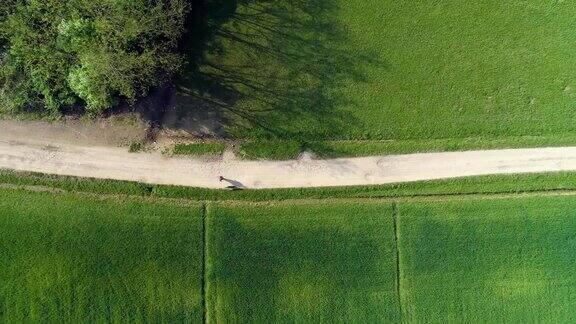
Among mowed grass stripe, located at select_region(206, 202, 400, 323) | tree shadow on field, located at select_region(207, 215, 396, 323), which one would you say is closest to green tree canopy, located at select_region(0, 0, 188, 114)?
mowed grass stripe, located at select_region(206, 202, 400, 323)

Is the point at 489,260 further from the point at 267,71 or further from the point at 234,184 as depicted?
the point at 267,71

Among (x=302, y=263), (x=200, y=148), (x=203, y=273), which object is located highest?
(x=200, y=148)

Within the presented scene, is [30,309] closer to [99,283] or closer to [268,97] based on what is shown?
[99,283]

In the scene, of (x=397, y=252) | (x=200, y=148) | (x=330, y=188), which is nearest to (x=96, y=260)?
(x=200, y=148)

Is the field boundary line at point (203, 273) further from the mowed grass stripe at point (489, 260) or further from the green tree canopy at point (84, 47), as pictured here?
the mowed grass stripe at point (489, 260)

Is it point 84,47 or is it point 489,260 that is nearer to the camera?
point 84,47

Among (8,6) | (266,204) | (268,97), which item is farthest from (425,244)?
(8,6)
